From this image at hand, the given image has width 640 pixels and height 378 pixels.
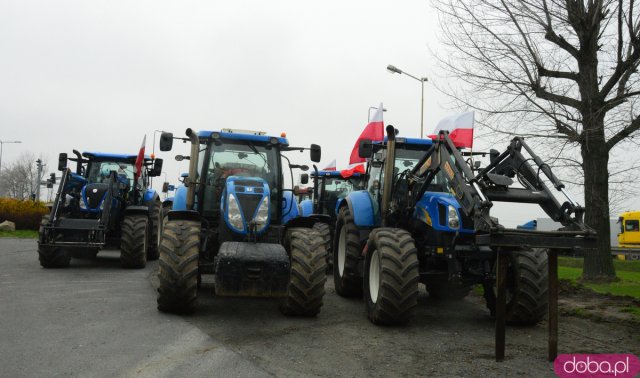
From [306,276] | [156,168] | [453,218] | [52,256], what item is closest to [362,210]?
[453,218]

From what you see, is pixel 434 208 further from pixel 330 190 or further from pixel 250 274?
pixel 330 190

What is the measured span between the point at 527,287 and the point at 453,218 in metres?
1.23

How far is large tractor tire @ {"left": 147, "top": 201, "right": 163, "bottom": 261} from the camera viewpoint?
14.6 m

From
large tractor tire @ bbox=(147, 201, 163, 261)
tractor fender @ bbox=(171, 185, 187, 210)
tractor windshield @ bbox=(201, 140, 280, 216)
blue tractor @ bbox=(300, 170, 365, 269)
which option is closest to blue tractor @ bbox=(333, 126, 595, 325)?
tractor windshield @ bbox=(201, 140, 280, 216)

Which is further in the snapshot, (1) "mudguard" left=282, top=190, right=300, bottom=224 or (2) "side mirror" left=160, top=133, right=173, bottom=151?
(1) "mudguard" left=282, top=190, right=300, bottom=224

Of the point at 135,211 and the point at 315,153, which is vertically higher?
the point at 315,153

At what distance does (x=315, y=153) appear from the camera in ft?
29.1

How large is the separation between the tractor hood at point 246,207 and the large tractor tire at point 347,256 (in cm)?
183

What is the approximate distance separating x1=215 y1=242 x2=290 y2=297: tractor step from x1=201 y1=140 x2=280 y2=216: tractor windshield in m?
1.97

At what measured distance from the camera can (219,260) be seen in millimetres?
6641

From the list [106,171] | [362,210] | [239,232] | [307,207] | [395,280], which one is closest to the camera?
[395,280]

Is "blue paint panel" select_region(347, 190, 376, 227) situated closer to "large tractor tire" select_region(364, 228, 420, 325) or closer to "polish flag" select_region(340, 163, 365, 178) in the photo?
"large tractor tire" select_region(364, 228, 420, 325)

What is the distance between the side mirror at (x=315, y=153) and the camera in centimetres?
887

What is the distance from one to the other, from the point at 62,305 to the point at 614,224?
125 feet
